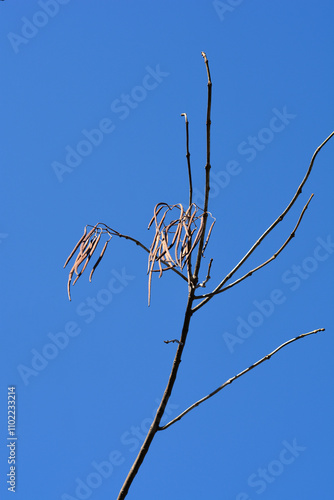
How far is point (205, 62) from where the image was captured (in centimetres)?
159

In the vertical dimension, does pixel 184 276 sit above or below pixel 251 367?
above

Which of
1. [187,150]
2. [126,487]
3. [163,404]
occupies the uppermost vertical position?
[187,150]

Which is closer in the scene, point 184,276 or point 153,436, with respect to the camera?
point 153,436

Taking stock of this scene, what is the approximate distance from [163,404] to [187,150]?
61 cm

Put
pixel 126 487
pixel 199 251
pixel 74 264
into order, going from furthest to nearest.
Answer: pixel 74 264
pixel 199 251
pixel 126 487

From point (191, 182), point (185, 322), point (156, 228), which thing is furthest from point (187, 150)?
point (185, 322)

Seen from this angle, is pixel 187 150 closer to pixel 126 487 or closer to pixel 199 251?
pixel 199 251

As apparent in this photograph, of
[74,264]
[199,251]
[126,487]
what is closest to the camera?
[126,487]

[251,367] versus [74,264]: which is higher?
A: [74,264]

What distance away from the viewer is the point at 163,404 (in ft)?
4.90

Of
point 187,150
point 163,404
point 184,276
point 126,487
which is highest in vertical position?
point 187,150

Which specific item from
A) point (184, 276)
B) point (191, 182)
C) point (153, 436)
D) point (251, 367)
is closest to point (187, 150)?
point (191, 182)

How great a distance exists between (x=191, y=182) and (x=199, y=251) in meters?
0.17

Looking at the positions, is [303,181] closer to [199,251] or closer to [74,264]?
[199,251]
